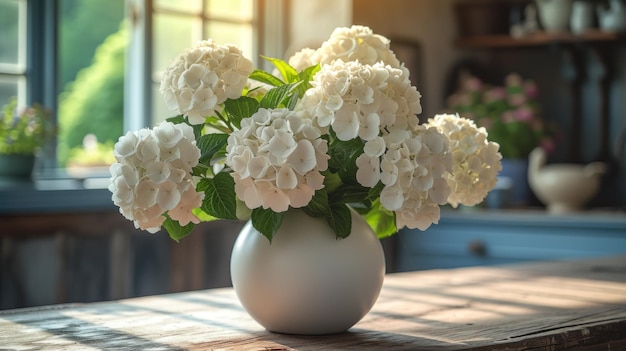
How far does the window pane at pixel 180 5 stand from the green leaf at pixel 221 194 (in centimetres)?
238

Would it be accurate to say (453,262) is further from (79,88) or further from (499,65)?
(79,88)

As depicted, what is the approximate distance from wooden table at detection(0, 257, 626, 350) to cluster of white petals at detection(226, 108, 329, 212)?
23 centimetres

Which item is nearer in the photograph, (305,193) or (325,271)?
(305,193)

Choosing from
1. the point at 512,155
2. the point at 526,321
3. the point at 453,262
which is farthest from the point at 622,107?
the point at 526,321

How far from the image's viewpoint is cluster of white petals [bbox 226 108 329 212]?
1.29 meters

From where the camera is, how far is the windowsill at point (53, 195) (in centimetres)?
306

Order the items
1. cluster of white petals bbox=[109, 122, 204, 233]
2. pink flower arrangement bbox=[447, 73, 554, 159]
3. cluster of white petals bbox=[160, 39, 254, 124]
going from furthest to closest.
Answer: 1. pink flower arrangement bbox=[447, 73, 554, 159]
2. cluster of white petals bbox=[160, 39, 254, 124]
3. cluster of white petals bbox=[109, 122, 204, 233]

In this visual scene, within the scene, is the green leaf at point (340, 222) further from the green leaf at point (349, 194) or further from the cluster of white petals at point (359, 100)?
the cluster of white petals at point (359, 100)

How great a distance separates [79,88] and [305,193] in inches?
113

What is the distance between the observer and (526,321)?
1.65 meters

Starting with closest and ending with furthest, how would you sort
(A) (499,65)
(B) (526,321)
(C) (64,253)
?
(B) (526,321) < (C) (64,253) < (A) (499,65)

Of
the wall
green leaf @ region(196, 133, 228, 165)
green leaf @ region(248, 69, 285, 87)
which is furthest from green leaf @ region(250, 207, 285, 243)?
the wall

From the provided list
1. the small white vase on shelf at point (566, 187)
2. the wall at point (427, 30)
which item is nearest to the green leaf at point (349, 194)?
the small white vase on shelf at point (566, 187)

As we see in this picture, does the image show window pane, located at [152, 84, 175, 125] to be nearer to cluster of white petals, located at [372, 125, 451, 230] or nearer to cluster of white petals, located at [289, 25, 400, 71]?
cluster of white petals, located at [289, 25, 400, 71]
